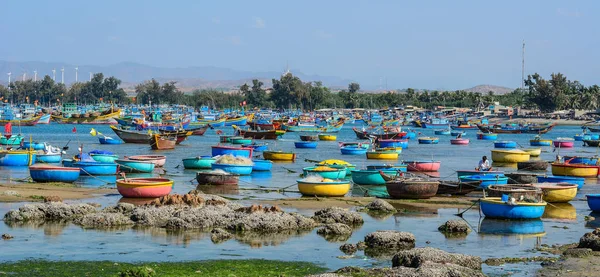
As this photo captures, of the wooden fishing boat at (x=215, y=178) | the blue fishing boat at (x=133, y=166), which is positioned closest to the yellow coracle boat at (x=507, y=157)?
the blue fishing boat at (x=133, y=166)

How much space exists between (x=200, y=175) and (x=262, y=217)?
511 inches

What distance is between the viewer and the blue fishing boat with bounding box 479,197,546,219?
24938 millimetres

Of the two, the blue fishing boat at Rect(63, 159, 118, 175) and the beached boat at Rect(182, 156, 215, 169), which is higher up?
the blue fishing boat at Rect(63, 159, 118, 175)

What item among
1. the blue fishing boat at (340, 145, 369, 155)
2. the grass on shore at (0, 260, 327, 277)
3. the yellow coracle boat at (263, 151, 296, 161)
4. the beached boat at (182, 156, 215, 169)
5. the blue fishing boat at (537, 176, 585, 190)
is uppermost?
the blue fishing boat at (537, 176, 585, 190)

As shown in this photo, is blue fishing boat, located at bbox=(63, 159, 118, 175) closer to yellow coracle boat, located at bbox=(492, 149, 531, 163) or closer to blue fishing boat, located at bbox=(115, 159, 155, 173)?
blue fishing boat, located at bbox=(115, 159, 155, 173)

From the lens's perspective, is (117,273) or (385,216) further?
(385,216)

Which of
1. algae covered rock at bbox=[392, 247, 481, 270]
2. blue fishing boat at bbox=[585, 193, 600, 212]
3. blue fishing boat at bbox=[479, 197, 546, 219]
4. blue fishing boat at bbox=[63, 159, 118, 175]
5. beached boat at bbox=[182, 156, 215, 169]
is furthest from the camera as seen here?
beached boat at bbox=[182, 156, 215, 169]

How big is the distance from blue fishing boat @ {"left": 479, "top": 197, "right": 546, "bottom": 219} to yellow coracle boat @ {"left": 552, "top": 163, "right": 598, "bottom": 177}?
18054 millimetres

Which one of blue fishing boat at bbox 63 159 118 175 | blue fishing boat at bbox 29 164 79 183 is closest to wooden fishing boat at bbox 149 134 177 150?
blue fishing boat at bbox 63 159 118 175

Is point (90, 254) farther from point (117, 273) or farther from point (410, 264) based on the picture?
point (410, 264)

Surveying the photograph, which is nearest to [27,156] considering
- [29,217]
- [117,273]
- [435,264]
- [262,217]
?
[29,217]

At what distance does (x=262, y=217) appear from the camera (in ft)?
74.6

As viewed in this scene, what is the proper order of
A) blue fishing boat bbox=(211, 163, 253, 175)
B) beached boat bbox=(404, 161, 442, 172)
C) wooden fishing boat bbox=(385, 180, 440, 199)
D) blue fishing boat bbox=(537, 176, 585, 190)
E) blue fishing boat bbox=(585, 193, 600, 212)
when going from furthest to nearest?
beached boat bbox=(404, 161, 442, 172)
blue fishing boat bbox=(211, 163, 253, 175)
blue fishing boat bbox=(537, 176, 585, 190)
wooden fishing boat bbox=(385, 180, 440, 199)
blue fishing boat bbox=(585, 193, 600, 212)

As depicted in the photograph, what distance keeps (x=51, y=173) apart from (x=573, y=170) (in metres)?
25.5
